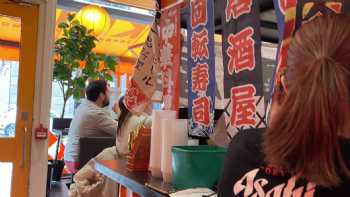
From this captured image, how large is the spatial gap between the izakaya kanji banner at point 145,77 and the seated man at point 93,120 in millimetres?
1768

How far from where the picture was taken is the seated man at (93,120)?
157 inches

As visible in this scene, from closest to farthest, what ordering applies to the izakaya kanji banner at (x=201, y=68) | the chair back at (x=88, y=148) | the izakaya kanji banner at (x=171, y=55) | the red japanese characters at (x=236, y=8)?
the red japanese characters at (x=236, y=8) < the izakaya kanji banner at (x=201, y=68) < the izakaya kanji banner at (x=171, y=55) < the chair back at (x=88, y=148)

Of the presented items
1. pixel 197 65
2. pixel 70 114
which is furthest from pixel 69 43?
pixel 197 65

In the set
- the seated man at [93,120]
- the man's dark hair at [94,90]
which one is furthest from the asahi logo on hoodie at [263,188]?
the man's dark hair at [94,90]

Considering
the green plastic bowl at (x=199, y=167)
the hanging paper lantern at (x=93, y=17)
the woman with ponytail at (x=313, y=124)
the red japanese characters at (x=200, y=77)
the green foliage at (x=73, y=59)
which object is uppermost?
the hanging paper lantern at (x=93, y=17)

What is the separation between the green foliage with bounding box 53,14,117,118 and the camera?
177 inches

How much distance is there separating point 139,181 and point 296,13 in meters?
0.92

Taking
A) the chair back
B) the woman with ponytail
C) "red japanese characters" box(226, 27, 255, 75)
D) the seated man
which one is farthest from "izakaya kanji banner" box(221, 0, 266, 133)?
the seated man

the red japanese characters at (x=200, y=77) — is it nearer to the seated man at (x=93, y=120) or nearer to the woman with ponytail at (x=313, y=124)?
the woman with ponytail at (x=313, y=124)

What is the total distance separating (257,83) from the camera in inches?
55.5

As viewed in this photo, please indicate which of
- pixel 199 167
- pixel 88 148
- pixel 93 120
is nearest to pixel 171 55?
pixel 199 167

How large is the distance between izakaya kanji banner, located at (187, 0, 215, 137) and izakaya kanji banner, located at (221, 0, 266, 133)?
5.6 inches

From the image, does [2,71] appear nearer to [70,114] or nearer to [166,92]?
[166,92]

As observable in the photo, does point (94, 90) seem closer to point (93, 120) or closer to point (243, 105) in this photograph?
point (93, 120)
